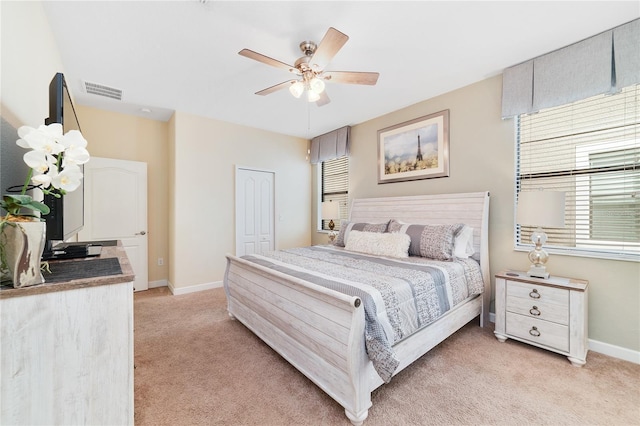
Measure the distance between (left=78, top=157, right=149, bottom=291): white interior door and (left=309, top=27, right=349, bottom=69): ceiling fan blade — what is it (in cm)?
339

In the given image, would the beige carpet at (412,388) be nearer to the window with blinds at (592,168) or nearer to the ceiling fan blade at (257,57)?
the window with blinds at (592,168)

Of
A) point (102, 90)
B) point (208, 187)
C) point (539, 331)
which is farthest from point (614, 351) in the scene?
point (102, 90)

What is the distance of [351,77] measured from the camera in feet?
7.39

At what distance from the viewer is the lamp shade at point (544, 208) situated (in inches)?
86.7

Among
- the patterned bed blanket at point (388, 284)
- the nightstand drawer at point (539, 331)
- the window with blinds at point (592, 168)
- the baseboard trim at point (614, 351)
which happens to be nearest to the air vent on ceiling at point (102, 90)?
the patterned bed blanket at point (388, 284)

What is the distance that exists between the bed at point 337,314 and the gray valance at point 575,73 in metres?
0.99

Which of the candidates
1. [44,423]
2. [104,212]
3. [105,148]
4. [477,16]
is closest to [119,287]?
[44,423]

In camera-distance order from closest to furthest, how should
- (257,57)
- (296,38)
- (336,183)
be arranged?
(257,57), (296,38), (336,183)

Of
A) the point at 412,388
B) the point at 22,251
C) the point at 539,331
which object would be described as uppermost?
the point at 22,251

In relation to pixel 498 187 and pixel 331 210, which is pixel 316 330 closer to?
pixel 498 187

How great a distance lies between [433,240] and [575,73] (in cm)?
187

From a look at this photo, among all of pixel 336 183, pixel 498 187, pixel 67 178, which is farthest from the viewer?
pixel 336 183

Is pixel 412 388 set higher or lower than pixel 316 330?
lower

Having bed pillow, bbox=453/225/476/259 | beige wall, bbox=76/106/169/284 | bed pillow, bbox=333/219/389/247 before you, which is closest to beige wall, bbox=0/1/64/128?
beige wall, bbox=76/106/169/284
